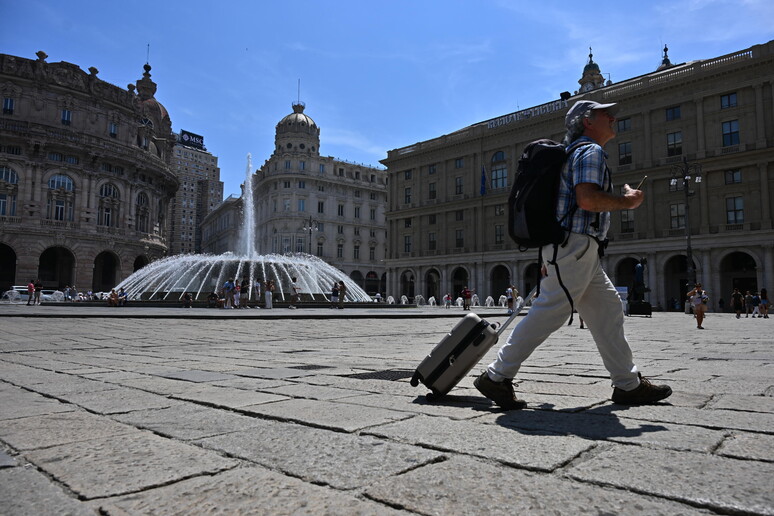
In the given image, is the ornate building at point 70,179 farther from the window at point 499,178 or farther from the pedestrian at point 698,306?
the pedestrian at point 698,306

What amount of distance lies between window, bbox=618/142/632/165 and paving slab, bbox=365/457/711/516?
41415 mm

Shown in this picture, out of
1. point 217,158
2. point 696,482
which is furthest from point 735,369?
point 217,158

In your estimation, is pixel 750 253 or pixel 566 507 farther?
pixel 750 253

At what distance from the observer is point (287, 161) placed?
6875cm

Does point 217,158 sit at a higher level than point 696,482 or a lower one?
higher

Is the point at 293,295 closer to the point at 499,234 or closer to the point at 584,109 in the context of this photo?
the point at 584,109

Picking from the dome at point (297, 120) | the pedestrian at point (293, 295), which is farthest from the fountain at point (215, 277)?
the dome at point (297, 120)

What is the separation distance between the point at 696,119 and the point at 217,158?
133963 millimetres

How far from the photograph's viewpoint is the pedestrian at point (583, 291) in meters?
2.84

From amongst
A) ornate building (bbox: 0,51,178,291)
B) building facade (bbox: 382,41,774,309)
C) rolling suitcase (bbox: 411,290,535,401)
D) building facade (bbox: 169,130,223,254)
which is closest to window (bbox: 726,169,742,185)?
building facade (bbox: 382,41,774,309)

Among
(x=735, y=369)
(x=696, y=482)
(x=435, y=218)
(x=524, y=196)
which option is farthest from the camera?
(x=435, y=218)

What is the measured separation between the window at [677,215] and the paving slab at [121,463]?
3891cm

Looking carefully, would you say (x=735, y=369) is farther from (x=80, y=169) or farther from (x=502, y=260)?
(x=80, y=169)

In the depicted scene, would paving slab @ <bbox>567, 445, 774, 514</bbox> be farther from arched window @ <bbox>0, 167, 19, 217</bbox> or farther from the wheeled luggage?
arched window @ <bbox>0, 167, 19, 217</bbox>
